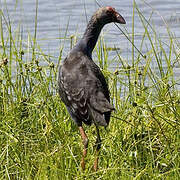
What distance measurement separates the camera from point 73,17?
10867 millimetres

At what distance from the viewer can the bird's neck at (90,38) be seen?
19.4 ft

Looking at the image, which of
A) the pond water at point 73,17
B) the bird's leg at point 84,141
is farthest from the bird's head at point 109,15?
the pond water at point 73,17

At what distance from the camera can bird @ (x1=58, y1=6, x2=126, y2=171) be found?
17.6ft

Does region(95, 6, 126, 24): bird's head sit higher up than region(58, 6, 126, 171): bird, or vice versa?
region(95, 6, 126, 24): bird's head

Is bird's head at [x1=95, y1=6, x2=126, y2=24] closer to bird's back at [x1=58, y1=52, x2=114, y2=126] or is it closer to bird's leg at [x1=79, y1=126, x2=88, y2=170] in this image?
bird's back at [x1=58, y1=52, x2=114, y2=126]

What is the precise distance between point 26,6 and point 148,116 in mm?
6351

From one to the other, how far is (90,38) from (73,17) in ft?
16.2

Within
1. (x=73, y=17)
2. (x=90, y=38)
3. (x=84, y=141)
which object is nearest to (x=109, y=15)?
(x=90, y=38)

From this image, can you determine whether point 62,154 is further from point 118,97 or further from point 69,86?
point 118,97

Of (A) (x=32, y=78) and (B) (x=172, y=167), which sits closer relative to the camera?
(B) (x=172, y=167)

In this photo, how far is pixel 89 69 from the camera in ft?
18.4

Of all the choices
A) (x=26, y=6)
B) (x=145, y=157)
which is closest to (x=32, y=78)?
(x=145, y=157)

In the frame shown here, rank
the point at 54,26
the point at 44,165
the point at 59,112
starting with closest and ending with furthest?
the point at 44,165, the point at 59,112, the point at 54,26

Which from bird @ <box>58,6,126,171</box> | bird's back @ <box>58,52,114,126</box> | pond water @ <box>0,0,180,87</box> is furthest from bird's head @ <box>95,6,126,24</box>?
pond water @ <box>0,0,180,87</box>
